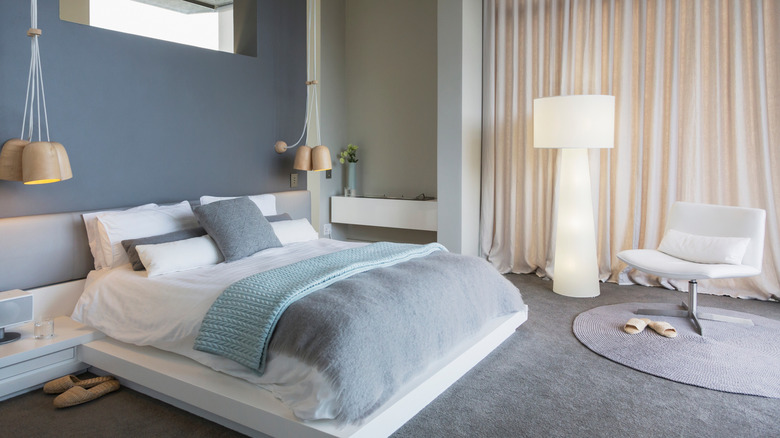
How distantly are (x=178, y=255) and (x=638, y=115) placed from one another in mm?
3647

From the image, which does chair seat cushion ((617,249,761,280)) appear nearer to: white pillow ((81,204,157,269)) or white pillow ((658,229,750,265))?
white pillow ((658,229,750,265))

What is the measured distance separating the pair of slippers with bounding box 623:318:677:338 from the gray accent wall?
301 centimetres

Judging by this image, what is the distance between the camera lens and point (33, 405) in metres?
2.57

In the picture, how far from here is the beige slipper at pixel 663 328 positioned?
130 inches

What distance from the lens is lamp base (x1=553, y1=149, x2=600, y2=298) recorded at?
4.23m

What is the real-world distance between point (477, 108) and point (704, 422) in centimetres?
342

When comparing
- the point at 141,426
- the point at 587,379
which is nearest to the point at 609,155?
the point at 587,379

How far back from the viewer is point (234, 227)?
341cm

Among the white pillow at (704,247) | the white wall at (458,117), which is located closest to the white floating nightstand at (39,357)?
the white wall at (458,117)

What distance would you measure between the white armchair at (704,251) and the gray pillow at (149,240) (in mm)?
2890

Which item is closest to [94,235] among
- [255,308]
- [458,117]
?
[255,308]

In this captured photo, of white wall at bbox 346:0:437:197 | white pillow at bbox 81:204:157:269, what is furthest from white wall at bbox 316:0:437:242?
white pillow at bbox 81:204:157:269

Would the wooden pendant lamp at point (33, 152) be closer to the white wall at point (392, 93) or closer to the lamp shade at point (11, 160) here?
the lamp shade at point (11, 160)

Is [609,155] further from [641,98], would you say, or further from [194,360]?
[194,360]
